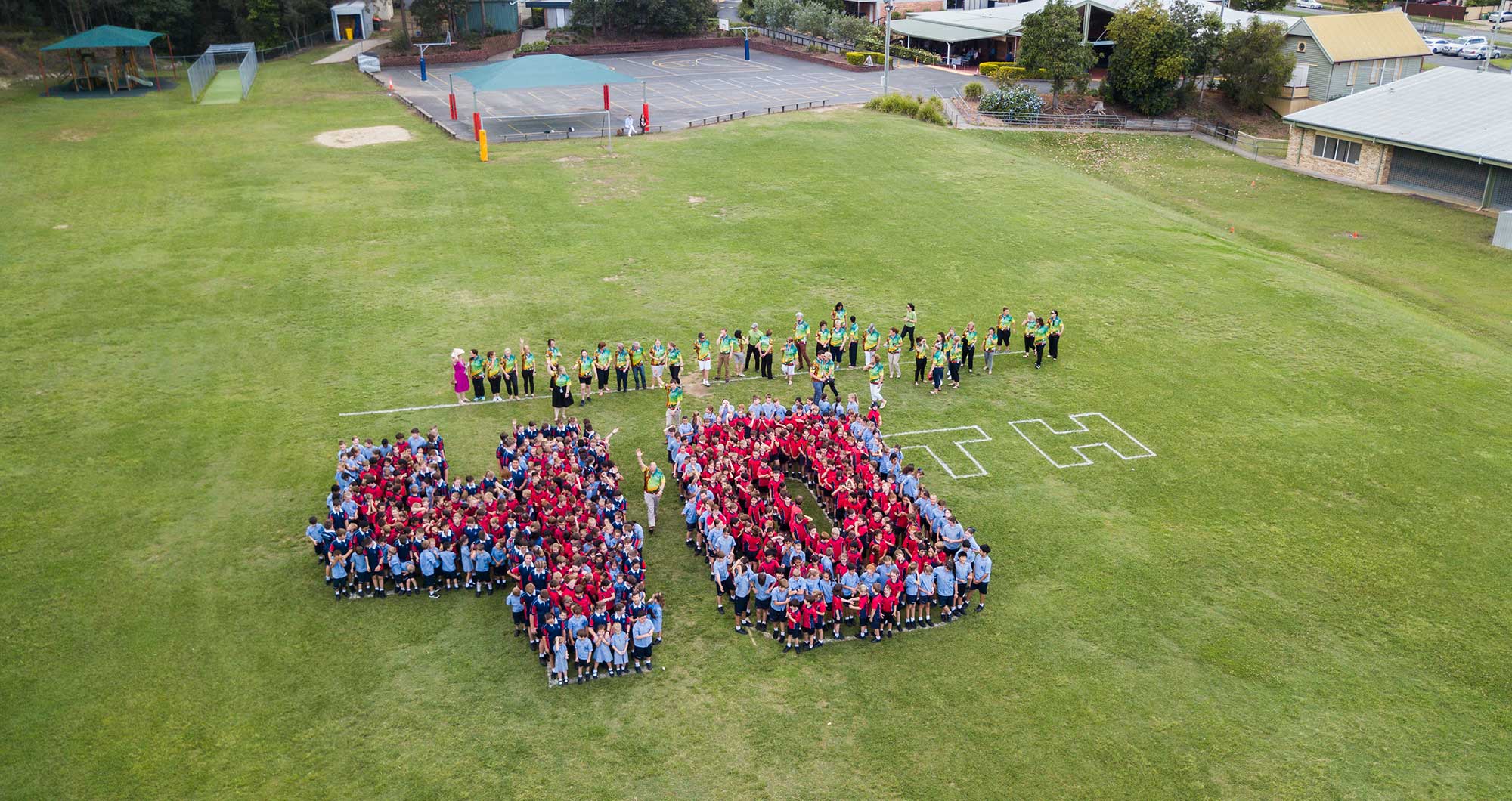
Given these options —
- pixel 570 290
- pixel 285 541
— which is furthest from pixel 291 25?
pixel 285 541

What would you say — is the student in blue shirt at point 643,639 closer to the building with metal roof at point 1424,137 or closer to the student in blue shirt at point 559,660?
the student in blue shirt at point 559,660

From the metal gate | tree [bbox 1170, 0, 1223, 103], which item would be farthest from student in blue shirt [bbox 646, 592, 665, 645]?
tree [bbox 1170, 0, 1223, 103]

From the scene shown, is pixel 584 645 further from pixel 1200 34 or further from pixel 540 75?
pixel 1200 34

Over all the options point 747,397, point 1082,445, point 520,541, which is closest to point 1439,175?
point 1082,445

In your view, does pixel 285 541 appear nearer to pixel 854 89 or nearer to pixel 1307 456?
pixel 1307 456

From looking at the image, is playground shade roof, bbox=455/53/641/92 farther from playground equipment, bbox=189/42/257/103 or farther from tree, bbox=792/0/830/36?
tree, bbox=792/0/830/36

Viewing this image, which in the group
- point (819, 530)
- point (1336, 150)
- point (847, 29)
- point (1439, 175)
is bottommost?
point (819, 530)

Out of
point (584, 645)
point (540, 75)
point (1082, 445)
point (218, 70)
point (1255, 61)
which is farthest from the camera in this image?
point (218, 70)
